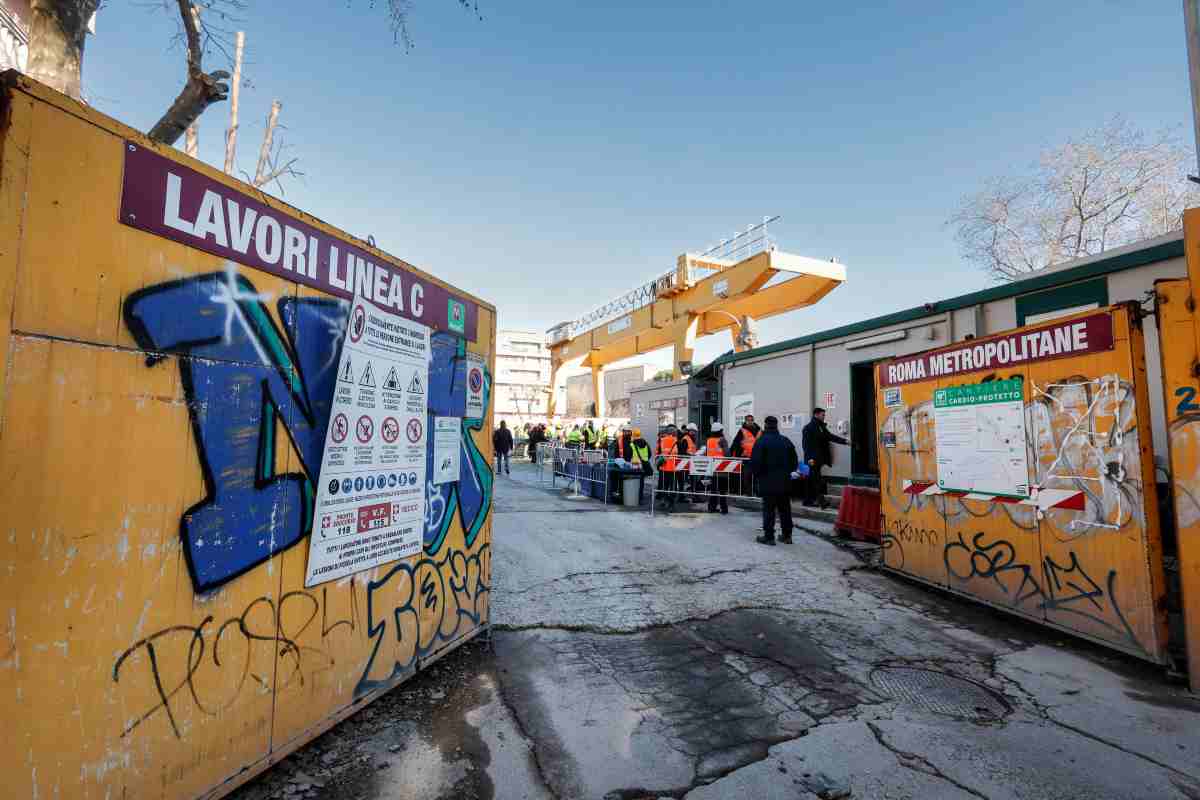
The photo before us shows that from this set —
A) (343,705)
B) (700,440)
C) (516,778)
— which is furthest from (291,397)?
(700,440)

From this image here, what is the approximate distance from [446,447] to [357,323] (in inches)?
45.0

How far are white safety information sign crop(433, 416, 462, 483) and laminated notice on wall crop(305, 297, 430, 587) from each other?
0.49 feet

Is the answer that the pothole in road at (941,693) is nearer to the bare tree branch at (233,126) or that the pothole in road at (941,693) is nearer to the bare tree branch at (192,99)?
the bare tree branch at (192,99)

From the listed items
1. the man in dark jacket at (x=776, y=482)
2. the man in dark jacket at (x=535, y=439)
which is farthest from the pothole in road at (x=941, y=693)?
the man in dark jacket at (x=535, y=439)

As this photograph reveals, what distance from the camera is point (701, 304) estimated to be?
1612cm

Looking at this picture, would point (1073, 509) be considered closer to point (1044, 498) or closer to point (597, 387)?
point (1044, 498)

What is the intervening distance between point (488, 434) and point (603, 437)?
1326cm

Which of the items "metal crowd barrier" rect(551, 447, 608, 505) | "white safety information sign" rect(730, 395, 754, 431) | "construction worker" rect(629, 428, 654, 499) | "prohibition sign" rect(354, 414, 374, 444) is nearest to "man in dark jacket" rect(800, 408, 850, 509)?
"white safety information sign" rect(730, 395, 754, 431)

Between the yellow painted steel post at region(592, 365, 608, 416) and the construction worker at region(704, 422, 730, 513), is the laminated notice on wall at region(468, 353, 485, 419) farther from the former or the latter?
the yellow painted steel post at region(592, 365, 608, 416)

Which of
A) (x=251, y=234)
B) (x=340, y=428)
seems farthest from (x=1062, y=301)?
(x=251, y=234)

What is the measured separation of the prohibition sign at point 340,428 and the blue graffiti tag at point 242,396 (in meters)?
0.07

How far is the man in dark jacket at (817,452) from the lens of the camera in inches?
424

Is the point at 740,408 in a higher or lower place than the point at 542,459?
higher

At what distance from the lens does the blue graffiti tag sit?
2.20 meters
